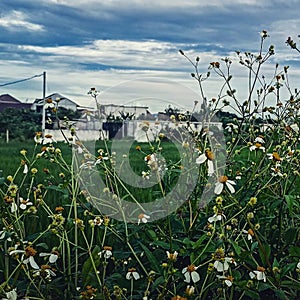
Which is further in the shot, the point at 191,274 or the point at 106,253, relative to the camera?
the point at 106,253

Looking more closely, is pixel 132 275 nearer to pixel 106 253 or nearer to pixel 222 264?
pixel 106 253

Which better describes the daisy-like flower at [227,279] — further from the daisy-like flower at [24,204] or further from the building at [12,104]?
the building at [12,104]

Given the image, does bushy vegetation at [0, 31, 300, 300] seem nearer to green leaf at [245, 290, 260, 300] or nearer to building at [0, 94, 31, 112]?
green leaf at [245, 290, 260, 300]

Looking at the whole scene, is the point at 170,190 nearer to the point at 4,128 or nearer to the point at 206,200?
the point at 206,200

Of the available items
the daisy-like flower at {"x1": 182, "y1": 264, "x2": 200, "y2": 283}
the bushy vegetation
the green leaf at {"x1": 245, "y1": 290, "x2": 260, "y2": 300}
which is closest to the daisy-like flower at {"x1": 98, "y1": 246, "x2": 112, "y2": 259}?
the bushy vegetation

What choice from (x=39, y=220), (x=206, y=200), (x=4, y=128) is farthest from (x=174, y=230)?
(x=4, y=128)

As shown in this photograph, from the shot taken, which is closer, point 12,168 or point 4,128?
point 12,168

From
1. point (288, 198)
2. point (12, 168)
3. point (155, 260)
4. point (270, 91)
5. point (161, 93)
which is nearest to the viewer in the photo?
point (155, 260)

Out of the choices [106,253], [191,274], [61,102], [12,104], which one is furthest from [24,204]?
[12,104]

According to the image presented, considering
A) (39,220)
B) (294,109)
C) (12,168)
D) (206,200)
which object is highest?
(294,109)

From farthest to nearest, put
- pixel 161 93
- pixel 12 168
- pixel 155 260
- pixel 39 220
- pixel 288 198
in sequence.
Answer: pixel 12 168
pixel 39 220
pixel 161 93
pixel 288 198
pixel 155 260

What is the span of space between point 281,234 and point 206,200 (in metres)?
0.30

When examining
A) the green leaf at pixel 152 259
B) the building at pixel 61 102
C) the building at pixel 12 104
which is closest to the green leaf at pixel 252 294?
the green leaf at pixel 152 259

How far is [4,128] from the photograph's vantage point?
1166 cm
